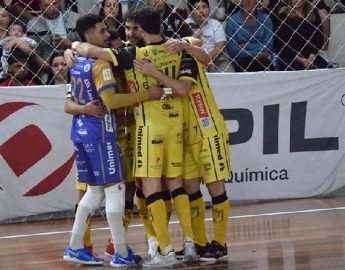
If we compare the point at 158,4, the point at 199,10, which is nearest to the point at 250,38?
the point at 199,10

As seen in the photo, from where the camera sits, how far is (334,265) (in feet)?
21.3

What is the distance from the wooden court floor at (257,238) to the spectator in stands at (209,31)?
148 cm

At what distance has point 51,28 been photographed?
9961mm

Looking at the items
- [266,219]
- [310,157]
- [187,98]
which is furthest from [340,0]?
[187,98]

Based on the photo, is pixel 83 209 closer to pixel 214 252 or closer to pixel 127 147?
pixel 127 147

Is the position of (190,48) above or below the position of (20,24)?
above

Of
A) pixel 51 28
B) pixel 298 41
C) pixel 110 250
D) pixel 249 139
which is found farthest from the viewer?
pixel 298 41

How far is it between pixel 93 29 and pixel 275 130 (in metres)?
3.47

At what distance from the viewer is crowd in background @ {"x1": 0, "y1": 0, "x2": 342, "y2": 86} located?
32.1ft

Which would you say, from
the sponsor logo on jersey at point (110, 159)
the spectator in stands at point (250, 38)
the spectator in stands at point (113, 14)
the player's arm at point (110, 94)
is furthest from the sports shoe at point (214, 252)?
the spectator in stands at point (250, 38)

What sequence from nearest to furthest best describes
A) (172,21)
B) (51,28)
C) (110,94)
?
(110,94)
(51,28)
(172,21)

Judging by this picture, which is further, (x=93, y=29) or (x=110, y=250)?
(x=110, y=250)

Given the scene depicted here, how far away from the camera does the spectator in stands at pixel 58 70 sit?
384 inches

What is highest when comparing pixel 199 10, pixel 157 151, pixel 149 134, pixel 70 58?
pixel 70 58
